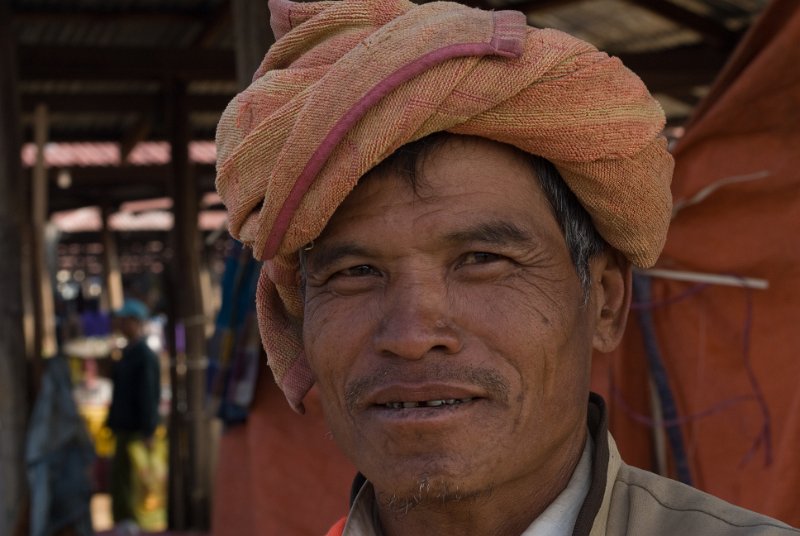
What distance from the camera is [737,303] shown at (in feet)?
9.29

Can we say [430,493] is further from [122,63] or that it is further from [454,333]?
[122,63]

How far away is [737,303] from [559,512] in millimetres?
1551

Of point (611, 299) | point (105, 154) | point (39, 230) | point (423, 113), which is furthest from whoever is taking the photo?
point (105, 154)

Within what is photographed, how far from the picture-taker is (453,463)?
1371mm

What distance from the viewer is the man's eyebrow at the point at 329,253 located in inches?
58.3

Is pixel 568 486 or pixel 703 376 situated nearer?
pixel 568 486

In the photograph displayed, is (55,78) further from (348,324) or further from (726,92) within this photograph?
(348,324)

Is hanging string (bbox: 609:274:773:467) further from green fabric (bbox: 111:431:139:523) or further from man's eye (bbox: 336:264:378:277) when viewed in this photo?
green fabric (bbox: 111:431:139:523)

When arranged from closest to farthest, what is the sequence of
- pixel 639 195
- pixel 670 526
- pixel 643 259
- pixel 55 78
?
pixel 670 526
pixel 639 195
pixel 643 259
pixel 55 78

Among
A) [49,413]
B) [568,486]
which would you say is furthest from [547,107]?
[49,413]

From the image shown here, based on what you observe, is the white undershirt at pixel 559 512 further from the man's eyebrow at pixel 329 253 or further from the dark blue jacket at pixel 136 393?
the dark blue jacket at pixel 136 393

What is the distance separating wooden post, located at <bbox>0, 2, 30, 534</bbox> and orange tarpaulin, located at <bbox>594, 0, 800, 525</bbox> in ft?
9.81

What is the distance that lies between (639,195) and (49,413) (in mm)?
4172

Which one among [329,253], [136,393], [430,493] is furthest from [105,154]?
[430,493]
